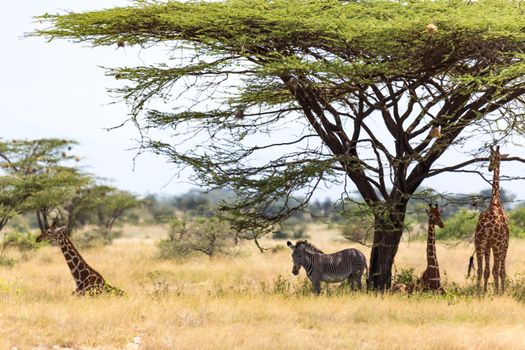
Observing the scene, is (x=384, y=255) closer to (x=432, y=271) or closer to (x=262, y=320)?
(x=432, y=271)

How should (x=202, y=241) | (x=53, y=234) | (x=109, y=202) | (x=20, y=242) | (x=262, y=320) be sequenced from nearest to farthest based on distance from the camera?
1. (x=262, y=320)
2. (x=53, y=234)
3. (x=202, y=241)
4. (x=20, y=242)
5. (x=109, y=202)

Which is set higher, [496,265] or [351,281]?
[496,265]

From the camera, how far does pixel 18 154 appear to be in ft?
121

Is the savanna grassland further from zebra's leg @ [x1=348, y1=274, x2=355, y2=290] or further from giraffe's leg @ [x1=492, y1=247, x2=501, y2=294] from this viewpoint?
giraffe's leg @ [x1=492, y1=247, x2=501, y2=294]

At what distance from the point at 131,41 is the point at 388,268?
655 cm

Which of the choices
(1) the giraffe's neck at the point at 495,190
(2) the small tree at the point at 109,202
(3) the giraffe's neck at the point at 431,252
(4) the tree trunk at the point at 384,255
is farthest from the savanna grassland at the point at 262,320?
(2) the small tree at the point at 109,202

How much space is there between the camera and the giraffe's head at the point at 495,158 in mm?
15078

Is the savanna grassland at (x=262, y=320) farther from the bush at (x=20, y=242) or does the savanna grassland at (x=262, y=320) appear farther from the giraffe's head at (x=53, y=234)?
the bush at (x=20, y=242)

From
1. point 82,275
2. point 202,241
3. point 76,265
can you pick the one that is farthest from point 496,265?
point 202,241

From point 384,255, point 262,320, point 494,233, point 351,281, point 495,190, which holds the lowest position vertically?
point 262,320

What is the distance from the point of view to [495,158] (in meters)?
15.1

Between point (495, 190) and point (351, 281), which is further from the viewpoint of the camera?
point (351, 281)

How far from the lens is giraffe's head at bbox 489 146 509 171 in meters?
15.1

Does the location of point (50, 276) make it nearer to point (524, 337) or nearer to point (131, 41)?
point (131, 41)
